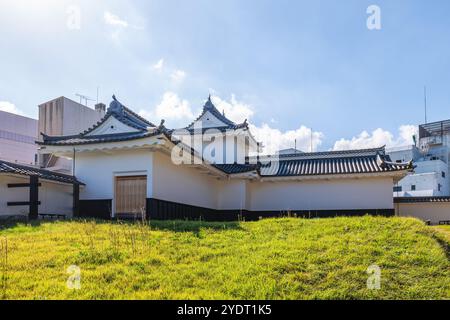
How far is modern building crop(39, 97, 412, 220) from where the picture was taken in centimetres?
1281

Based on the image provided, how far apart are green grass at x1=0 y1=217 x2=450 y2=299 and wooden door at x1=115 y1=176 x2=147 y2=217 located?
12.2 ft

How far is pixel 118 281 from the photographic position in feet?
17.6

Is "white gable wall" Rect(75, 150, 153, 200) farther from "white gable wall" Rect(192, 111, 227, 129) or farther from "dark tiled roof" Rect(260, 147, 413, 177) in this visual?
"white gable wall" Rect(192, 111, 227, 129)

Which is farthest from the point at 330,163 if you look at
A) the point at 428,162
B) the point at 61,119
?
the point at 428,162

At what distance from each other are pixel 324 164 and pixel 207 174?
20.4 ft

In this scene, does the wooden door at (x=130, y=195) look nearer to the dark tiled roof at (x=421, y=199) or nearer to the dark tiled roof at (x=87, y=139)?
the dark tiled roof at (x=87, y=139)

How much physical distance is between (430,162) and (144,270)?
3776 cm

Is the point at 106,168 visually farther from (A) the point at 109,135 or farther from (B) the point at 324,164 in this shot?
(B) the point at 324,164

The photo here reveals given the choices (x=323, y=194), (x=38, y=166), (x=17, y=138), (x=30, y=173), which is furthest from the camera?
(x=17, y=138)

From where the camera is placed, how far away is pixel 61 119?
26.7 m

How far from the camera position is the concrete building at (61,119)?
26.5 meters
